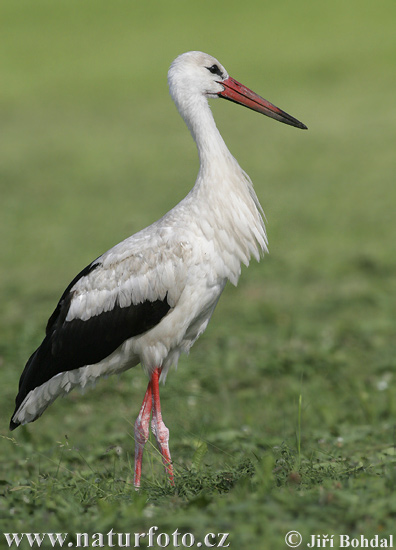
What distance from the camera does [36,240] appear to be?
1230cm

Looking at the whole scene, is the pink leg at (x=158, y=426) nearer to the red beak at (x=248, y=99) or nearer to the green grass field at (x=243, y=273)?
the green grass field at (x=243, y=273)

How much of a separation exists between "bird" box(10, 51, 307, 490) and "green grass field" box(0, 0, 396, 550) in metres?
0.53

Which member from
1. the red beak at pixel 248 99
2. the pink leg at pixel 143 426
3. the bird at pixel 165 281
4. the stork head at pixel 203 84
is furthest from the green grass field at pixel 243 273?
the stork head at pixel 203 84

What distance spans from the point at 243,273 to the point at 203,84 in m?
5.26

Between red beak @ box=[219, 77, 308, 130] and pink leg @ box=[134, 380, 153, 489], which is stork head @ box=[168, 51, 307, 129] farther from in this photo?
pink leg @ box=[134, 380, 153, 489]

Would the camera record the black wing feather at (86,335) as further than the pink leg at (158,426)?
No

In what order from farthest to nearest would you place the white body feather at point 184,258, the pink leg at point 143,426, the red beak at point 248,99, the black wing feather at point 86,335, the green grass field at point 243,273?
the red beak at point 248,99, the pink leg at point 143,426, the black wing feather at point 86,335, the white body feather at point 184,258, the green grass field at point 243,273

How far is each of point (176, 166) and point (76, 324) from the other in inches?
464

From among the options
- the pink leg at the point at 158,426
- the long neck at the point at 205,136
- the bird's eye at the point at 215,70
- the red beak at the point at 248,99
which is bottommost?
the pink leg at the point at 158,426

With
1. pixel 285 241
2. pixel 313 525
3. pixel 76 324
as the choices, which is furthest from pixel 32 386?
pixel 285 241

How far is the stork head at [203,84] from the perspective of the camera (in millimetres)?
4773

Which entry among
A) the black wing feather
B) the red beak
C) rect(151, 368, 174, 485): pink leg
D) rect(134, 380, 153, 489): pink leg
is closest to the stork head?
the red beak

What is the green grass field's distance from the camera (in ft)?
12.2

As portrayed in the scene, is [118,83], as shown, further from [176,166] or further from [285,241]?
[285,241]
